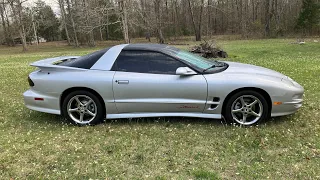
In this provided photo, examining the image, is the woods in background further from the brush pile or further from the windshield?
the windshield

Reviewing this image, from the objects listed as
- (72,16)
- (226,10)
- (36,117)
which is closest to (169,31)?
(226,10)

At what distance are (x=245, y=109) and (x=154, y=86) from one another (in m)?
1.53

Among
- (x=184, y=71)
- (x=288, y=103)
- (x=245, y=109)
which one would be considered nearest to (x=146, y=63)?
(x=184, y=71)

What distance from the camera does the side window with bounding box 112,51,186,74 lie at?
4.76 m

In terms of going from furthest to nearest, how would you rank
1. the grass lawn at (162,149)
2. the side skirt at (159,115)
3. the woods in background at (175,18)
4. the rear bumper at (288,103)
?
the woods in background at (175,18), the side skirt at (159,115), the rear bumper at (288,103), the grass lawn at (162,149)

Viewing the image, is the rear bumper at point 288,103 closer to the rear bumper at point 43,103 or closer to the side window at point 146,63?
the side window at point 146,63

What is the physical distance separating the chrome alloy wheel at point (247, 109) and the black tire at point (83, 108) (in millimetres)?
2273

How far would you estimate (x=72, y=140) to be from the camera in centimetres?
440

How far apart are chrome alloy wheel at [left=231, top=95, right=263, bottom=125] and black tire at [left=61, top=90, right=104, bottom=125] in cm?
227

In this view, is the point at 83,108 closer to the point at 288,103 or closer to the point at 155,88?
the point at 155,88

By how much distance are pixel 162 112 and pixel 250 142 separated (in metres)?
1.52

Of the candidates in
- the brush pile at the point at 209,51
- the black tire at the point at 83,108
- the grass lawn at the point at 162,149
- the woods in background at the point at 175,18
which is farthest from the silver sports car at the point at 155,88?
the woods in background at the point at 175,18

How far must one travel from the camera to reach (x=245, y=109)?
15.1 feet

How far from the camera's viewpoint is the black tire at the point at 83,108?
4883 mm
